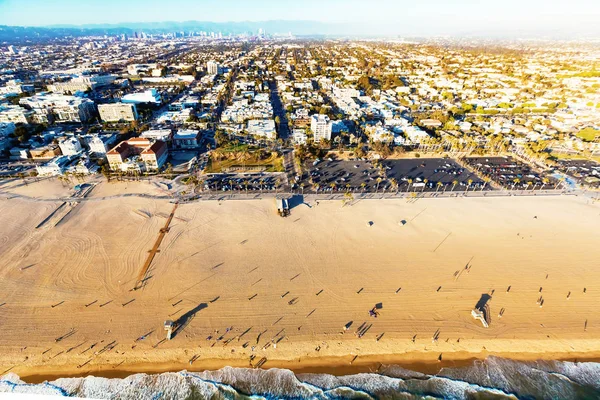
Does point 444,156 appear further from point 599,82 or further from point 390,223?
point 599,82

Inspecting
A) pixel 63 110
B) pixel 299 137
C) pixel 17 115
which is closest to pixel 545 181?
pixel 299 137

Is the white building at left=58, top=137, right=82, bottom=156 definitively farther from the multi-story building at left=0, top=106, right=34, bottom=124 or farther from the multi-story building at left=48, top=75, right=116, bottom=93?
the multi-story building at left=48, top=75, right=116, bottom=93

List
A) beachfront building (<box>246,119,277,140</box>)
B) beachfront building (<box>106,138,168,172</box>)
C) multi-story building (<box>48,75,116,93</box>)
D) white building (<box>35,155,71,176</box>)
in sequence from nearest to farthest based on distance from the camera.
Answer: white building (<box>35,155,71,176</box>), beachfront building (<box>106,138,168,172</box>), beachfront building (<box>246,119,277,140</box>), multi-story building (<box>48,75,116,93</box>)

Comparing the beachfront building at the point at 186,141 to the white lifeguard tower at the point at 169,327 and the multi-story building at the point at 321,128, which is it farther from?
the white lifeguard tower at the point at 169,327

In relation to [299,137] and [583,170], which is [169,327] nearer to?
[299,137]

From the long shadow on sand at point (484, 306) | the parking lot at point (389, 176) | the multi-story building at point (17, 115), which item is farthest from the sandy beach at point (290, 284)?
the multi-story building at point (17, 115)

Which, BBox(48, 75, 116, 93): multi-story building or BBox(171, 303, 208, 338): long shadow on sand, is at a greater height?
BBox(48, 75, 116, 93): multi-story building

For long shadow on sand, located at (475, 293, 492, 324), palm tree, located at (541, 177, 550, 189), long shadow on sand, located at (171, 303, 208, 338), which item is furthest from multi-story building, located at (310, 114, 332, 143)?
long shadow on sand, located at (171, 303, 208, 338)
